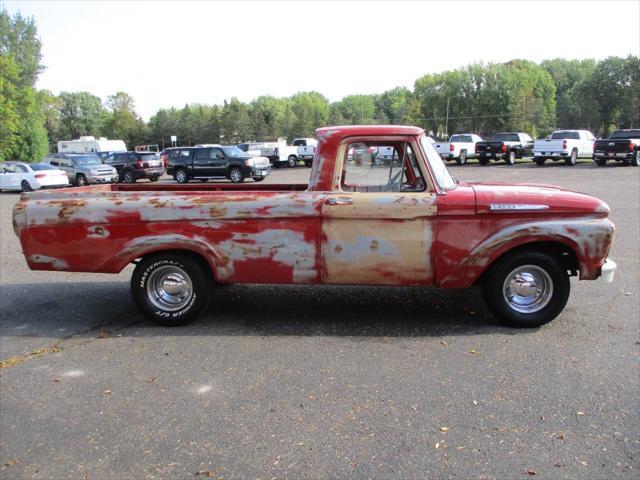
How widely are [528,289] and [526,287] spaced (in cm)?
3

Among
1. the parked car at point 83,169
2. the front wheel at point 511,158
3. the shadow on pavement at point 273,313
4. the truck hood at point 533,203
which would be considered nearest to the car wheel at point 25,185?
the parked car at point 83,169

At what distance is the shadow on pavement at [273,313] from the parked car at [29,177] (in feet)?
65.7

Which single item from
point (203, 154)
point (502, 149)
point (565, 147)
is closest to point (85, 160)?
point (203, 154)

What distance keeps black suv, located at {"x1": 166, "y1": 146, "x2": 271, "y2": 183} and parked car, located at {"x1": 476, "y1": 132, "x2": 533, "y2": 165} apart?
14.6 m

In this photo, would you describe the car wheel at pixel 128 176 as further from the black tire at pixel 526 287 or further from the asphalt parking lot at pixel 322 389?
the black tire at pixel 526 287

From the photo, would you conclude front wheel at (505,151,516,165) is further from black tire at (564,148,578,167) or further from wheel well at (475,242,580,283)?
wheel well at (475,242,580,283)

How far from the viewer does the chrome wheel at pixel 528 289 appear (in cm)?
513

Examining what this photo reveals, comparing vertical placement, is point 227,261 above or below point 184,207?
below

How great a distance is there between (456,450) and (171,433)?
5.82 feet

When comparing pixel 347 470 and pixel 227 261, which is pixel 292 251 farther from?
pixel 347 470

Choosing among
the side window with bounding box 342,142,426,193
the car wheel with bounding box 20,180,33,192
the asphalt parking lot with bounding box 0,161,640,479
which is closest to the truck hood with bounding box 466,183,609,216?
the side window with bounding box 342,142,426,193

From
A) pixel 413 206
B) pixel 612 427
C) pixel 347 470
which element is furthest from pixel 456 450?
pixel 413 206

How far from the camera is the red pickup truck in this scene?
4988mm

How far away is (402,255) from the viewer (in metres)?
5.03
